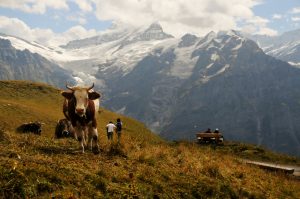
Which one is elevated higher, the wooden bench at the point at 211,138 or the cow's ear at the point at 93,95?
the cow's ear at the point at 93,95

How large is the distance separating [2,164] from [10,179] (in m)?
1.13

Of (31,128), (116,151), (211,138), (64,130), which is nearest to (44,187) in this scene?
(116,151)

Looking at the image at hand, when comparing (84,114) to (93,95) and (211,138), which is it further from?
(211,138)

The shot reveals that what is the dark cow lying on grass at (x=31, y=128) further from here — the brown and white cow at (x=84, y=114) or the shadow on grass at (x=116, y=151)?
the shadow on grass at (x=116, y=151)

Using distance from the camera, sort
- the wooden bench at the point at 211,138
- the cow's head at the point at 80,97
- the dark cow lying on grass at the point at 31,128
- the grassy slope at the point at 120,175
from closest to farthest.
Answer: the grassy slope at the point at 120,175
the cow's head at the point at 80,97
the dark cow lying on grass at the point at 31,128
the wooden bench at the point at 211,138

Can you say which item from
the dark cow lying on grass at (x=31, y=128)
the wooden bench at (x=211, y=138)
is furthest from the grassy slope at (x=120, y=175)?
the wooden bench at (x=211, y=138)

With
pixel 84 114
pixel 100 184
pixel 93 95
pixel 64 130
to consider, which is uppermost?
pixel 93 95

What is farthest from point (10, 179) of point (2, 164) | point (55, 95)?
point (55, 95)

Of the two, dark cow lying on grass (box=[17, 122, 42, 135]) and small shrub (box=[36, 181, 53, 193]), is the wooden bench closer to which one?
dark cow lying on grass (box=[17, 122, 42, 135])

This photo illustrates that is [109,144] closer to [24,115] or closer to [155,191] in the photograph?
[155,191]

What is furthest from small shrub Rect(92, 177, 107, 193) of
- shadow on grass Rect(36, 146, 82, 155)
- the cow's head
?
the cow's head

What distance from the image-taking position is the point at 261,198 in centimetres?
2106

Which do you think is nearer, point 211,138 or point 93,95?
point 93,95

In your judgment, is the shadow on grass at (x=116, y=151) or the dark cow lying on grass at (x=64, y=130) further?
the dark cow lying on grass at (x=64, y=130)
